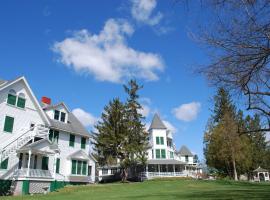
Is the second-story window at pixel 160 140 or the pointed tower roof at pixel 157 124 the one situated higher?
the pointed tower roof at pixel 157 124

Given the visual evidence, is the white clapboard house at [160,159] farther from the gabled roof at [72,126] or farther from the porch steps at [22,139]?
the porch steps at [22,139]

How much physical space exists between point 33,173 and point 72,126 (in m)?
9.60

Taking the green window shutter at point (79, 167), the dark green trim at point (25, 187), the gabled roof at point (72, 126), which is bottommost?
the dark green trim at point (25, 187)

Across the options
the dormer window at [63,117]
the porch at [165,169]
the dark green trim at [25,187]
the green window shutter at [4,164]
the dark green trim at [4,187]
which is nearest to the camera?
the dark green trim at [4,187]

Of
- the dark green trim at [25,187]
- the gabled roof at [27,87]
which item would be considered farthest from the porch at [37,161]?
the gabled roof at [27,87]

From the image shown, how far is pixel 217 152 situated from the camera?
144 ft

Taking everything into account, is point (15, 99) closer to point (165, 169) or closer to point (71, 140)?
point (71, 140)

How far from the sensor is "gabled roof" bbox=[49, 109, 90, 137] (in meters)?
33.3

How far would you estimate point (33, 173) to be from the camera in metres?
27.7

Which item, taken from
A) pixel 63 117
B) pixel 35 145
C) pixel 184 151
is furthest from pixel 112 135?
pixel 184 151

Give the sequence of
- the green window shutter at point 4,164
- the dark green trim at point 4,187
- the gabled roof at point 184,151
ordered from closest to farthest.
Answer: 1. the dark green trim at point 4,187
2. the green window shutter at point 4,164
3. the gabled roof at point 184,151

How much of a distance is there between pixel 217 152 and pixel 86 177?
19.7 m

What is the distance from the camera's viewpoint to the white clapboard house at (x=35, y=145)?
26.9m

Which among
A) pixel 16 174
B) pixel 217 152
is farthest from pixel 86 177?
pixel 217 152
